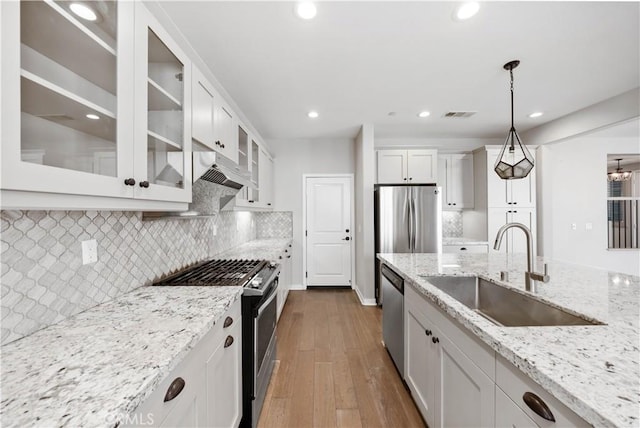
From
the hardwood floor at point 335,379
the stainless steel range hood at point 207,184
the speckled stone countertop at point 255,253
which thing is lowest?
the hardwood floor at point 335,379

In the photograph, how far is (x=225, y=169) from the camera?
1827 mm

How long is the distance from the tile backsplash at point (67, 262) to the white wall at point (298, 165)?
2.83m

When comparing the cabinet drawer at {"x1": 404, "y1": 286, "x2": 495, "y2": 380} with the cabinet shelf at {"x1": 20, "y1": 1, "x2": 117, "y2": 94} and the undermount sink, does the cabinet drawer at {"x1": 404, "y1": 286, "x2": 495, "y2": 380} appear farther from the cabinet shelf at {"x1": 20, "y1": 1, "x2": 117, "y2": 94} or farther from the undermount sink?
the cabinet shelf at {"x1": 20, "y1": 1, "x2": 117, "y2": 94}

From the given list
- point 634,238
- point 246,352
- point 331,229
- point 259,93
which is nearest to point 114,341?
point 246,352

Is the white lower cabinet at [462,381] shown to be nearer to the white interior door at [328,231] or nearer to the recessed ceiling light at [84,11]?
the recessed ceiling light at [84,11]

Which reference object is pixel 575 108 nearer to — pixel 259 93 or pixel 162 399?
pixel 259 93

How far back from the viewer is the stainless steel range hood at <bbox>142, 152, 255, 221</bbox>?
1.61 m

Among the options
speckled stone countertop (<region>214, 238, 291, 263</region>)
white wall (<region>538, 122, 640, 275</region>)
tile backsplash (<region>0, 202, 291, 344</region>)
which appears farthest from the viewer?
white wall (<region>538, 122, 640, 275</region>)

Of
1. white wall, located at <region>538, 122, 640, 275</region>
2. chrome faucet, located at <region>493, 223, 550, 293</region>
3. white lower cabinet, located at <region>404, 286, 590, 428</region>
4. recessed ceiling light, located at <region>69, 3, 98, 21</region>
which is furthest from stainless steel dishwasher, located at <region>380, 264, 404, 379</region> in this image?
white wall, located at <region>538, 122, 640, 275</region>

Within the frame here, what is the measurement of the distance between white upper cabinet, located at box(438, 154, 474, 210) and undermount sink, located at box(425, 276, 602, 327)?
10.0 feet

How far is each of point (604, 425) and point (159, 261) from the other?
2.05m

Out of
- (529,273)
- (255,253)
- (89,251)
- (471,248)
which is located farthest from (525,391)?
(471,248)

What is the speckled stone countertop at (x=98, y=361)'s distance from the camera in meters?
0.58

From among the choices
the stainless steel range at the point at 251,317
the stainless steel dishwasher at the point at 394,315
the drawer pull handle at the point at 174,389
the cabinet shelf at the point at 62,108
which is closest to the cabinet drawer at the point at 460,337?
the stainless steel dishwasher at the point at 394,315
